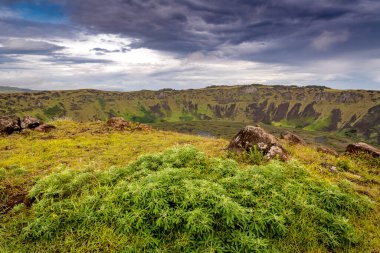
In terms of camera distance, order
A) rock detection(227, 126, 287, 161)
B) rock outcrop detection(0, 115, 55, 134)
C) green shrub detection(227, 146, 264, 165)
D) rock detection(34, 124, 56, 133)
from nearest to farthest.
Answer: green shrub detection(227, 146, 264, 165) → rock detection(227, 126, 287, 161) → rock outcrop detection(0, 115, 55, 134) → rock detection(34, 124, 56, 133)

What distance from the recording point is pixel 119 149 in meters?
17.0

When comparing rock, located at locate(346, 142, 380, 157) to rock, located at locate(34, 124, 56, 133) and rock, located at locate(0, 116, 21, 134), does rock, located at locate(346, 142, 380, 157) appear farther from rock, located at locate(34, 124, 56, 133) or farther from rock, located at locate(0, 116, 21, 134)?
rock, located at locate(0, 116, 21, 134)

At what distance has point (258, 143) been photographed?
1433cm

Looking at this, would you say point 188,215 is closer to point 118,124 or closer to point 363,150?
point 363,150

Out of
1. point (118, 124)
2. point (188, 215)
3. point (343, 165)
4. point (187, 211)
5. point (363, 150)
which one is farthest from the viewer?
point (118, 124)

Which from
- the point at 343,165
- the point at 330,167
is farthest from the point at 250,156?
the point at 343,165

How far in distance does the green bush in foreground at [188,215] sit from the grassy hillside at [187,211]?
30 mm

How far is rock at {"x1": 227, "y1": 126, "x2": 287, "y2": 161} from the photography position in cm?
1366

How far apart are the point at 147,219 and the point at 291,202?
4.62 meters

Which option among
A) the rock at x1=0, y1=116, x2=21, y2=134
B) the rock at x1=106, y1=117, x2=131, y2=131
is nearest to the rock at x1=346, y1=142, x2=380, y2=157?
the rock at x1=106, y1=117, x2=131, y2=131

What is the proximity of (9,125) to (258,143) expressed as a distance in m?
21.1

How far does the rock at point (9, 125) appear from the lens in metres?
21.7

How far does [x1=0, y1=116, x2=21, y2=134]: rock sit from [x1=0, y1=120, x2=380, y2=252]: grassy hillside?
1329 cm

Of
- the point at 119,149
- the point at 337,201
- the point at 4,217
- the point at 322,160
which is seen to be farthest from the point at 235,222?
the point at 119,149
